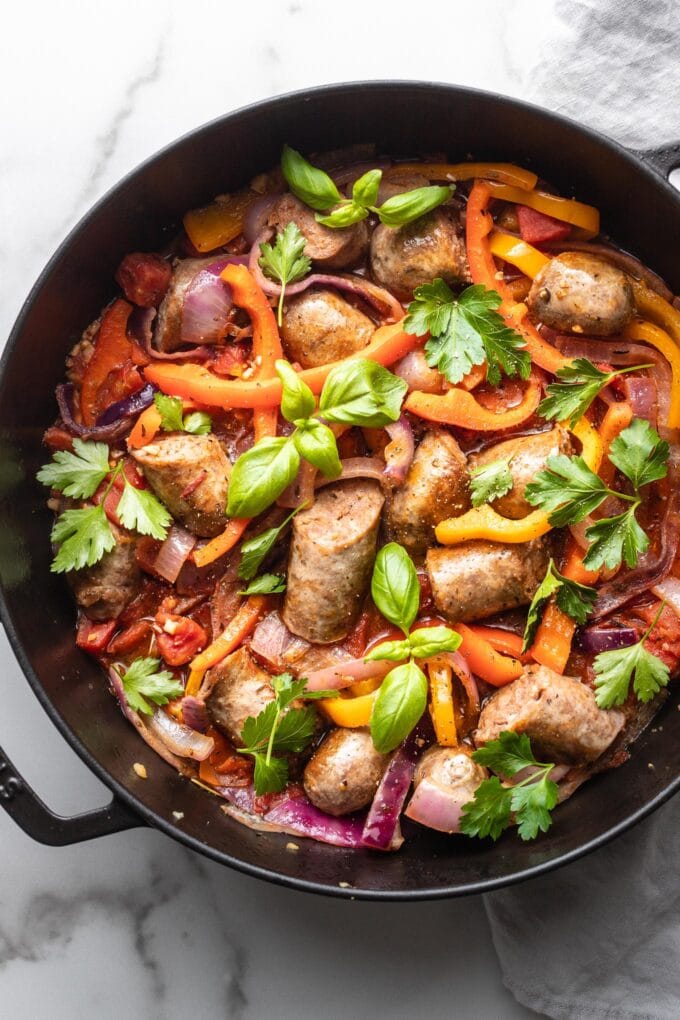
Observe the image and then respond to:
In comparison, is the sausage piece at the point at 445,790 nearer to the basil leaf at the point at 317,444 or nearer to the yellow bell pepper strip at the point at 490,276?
the basil leaf at the point at 317,444

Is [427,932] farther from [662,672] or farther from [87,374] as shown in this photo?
[87,374]

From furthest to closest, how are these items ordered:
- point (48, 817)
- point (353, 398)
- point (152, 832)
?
point (152, 832) → point (353, 398) → point (48, 817)

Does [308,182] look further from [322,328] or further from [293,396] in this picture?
[293,396]

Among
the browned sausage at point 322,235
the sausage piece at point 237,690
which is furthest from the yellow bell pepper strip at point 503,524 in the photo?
the browned sausage at point 322,235

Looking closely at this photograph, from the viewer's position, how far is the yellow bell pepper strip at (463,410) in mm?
3949

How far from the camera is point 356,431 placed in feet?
13.4

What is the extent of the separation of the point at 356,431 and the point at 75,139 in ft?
6.21

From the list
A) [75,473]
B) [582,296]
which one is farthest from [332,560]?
[582,296]

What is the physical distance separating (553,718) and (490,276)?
1.81m

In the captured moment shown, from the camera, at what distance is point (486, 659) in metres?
3.92

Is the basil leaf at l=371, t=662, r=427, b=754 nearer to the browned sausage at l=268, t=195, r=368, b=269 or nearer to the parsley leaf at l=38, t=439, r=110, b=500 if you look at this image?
the parsley leaf at l=38, t=439, r=110, b=500

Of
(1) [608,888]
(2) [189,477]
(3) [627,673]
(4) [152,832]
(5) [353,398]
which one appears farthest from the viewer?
(4) [152,832]

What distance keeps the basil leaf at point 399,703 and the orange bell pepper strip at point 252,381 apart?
1191mm

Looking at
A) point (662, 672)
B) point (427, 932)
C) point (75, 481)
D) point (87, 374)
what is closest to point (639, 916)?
point (427, 932)
